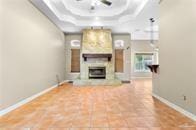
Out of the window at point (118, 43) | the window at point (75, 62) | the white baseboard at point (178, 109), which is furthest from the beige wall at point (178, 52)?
the window at point (75, 62)

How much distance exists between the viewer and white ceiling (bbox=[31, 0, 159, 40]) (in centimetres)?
621

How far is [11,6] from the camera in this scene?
422cm

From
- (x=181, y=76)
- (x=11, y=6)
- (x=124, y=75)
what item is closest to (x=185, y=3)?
(x=181, y=76)

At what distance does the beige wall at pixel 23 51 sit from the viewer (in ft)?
13.2

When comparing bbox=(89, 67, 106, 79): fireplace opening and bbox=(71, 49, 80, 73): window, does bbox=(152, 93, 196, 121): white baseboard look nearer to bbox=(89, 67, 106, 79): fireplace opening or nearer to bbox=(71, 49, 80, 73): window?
bbox=(89, 67, 106, 79): fireplace opening

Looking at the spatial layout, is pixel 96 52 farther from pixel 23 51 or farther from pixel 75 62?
pixel 23 51

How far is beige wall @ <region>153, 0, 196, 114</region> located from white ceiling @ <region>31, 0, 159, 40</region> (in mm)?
1259

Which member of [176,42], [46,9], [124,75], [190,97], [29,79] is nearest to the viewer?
[190,97]

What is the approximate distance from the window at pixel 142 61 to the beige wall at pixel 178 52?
8969 mm

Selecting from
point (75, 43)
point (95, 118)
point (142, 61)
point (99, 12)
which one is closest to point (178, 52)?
point (95, 118)

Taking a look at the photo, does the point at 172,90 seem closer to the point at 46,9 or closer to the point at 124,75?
the point at 46,9

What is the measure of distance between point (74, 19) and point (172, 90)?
5.77 metres

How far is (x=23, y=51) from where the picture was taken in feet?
16.1

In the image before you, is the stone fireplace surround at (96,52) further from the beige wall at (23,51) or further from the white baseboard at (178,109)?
the white baseboard at (178,109)
